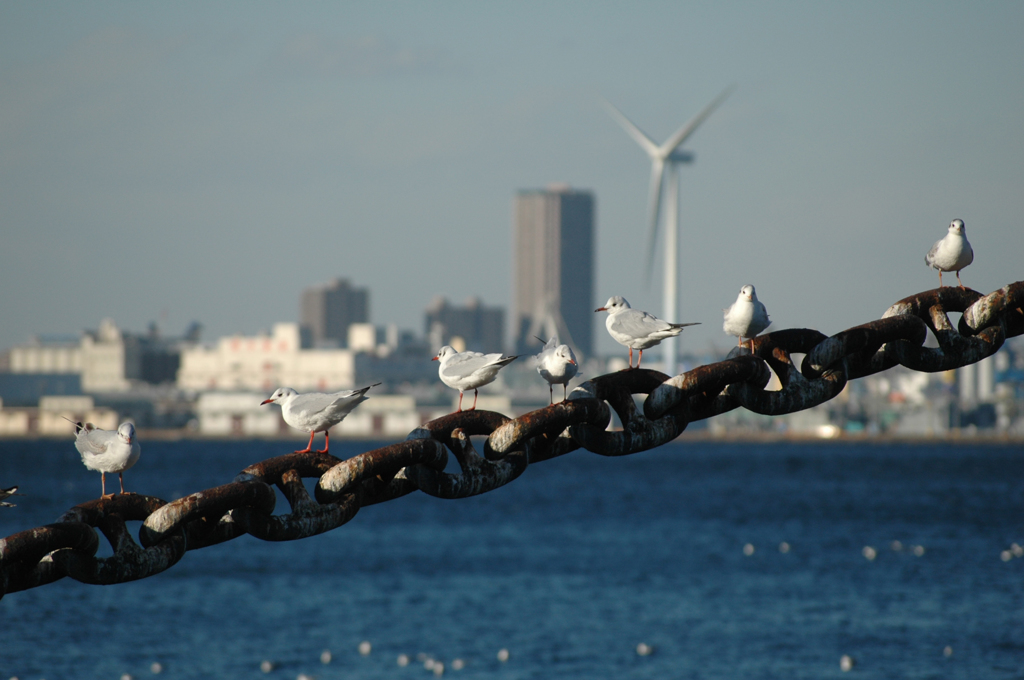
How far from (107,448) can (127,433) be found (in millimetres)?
168

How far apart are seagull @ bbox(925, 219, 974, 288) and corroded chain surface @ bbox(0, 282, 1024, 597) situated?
69 centimetres

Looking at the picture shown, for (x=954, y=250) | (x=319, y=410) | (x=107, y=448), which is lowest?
(x=107, y=448)

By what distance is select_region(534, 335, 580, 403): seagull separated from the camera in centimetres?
569

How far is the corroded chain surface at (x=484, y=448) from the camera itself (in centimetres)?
450

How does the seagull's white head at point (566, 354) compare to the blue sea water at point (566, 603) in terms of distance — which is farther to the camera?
the blue sea water at point (566, 603)

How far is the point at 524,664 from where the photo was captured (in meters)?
36.9

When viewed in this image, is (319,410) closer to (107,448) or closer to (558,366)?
(107,448)

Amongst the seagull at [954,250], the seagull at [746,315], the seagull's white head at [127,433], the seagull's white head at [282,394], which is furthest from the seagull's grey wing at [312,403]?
the seagull at [954,250]

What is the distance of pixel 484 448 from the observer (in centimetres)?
496

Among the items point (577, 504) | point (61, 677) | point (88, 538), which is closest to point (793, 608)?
point (61, 677)

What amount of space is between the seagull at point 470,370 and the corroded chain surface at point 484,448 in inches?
44.5

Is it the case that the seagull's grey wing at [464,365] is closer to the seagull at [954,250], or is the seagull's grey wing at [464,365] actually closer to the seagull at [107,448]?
the seagull at [107,448]

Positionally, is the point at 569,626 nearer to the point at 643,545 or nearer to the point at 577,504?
the point at 643,545

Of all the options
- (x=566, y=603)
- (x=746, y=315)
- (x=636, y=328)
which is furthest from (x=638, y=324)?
(x=566, y=603)
